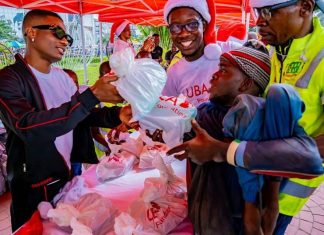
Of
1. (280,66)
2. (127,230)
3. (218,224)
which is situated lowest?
(127,230)

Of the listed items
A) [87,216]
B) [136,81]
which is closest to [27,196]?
[87,216]

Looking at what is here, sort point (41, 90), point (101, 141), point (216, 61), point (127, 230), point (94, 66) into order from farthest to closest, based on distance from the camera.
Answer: point (94, 66), point (101, 141), point (216, 61), point (41, 90), point (127, 230)

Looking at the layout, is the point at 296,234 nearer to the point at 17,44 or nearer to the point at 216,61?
the point at 216,61

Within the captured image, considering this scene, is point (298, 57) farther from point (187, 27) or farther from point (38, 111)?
point (38, 111)

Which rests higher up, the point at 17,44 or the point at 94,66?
the point at 17,44

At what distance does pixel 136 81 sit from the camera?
3.30 ft

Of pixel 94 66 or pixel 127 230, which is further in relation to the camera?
pixel 94 66

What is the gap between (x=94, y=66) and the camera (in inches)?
319

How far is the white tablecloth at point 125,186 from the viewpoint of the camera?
155 cm

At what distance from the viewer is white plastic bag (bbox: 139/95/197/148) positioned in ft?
3.34

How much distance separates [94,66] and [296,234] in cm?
687

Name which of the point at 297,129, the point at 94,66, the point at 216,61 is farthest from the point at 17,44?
the point at 297,129

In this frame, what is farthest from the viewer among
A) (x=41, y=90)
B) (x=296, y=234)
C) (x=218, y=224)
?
(x=296, y=234)

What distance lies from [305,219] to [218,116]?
2.48 meters
